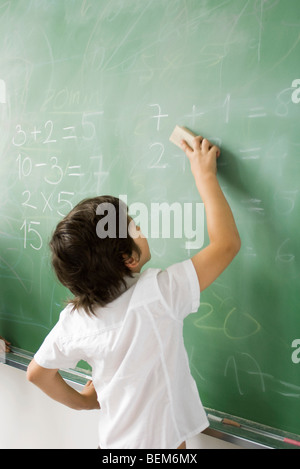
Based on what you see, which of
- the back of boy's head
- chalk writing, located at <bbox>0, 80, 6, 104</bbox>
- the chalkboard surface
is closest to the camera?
the back of boy's head

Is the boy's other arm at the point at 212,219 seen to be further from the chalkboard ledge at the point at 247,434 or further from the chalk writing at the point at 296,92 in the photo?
the chalkboard ledge at the point at 247,434

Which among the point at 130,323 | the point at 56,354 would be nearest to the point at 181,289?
the point at 130,323

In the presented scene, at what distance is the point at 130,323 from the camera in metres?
0.85

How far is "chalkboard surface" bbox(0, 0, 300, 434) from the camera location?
0.96 meters

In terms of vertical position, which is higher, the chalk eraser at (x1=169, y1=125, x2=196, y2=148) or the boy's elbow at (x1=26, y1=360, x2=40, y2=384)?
the chalk eraser at (x1=169, y1=125, x2=196, y2=148)

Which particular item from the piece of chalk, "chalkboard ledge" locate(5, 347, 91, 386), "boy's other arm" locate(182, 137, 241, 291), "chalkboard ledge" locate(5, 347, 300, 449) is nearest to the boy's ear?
"boy's other arm" locate(182, 137, 241, 291)

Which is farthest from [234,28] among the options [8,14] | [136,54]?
[8,14]

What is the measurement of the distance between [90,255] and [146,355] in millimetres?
251

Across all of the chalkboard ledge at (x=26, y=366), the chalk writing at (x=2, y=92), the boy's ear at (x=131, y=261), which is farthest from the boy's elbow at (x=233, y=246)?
the chalk writing at (x=2, y=92)

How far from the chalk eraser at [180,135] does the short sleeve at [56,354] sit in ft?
1.93

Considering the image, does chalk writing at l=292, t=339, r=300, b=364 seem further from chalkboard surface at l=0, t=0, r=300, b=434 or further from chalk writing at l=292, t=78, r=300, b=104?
chalk writing at l=292, t=78, r=300, b=104

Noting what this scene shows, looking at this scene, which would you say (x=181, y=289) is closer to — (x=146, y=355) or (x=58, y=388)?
(x=146, y=355)

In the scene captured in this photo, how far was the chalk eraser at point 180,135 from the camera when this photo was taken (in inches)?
41.9

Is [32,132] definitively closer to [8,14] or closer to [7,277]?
[8,14]
